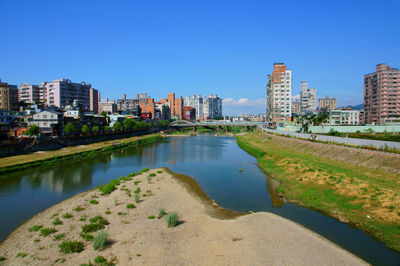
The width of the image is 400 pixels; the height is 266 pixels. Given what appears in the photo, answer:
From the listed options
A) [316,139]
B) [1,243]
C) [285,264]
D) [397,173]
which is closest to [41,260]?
[1,243]

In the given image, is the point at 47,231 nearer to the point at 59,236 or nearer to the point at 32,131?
the point at 59,236

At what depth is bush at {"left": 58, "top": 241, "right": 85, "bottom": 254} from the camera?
14.7 meters

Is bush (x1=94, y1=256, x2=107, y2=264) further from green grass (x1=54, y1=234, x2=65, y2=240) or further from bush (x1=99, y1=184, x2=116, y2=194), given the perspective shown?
bush (x1=99, y1=184, x2=116, y2=194)

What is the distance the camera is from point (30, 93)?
123m

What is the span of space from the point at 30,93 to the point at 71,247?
436 feet

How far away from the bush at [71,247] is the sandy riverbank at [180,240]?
10.9 inches

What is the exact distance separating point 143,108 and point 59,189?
543 feet

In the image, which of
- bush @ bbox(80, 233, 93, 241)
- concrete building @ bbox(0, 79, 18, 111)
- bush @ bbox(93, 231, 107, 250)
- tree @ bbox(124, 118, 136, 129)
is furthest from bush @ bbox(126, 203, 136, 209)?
concrete building @ bbox(0, 79, 18, 111)

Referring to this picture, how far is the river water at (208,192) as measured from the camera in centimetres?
1725

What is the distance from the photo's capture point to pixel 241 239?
16234mm

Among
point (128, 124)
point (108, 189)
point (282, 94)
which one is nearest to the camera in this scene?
point (108, 189)

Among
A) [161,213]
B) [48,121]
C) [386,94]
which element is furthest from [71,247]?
[386,94]

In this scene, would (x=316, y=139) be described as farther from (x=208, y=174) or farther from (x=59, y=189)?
(x=59, y=189)

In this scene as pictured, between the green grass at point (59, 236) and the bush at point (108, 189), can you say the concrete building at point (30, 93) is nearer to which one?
the bush at point (108, 189)
